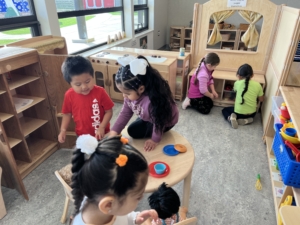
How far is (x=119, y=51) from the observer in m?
3.14

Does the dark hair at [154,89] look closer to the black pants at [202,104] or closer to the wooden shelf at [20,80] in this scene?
the wooden shelf at [20,80]

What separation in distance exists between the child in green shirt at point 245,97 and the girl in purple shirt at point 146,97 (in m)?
1.38

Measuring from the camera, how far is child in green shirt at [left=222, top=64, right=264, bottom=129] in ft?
8.03

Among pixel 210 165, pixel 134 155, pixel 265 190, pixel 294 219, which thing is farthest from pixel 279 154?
pixel 134 155

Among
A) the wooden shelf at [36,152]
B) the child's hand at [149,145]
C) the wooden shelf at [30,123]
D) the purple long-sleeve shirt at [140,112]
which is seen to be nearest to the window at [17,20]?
the wooden shelf at [30,123]

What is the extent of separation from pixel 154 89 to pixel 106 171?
700 mm

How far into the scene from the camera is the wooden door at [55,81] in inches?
69.1

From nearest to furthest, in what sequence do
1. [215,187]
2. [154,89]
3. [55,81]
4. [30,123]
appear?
[154,89], [215,187], [55,81], [30,123]

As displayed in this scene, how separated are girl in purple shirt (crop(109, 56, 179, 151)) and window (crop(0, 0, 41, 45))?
1.62 m

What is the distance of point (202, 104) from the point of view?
2801mm

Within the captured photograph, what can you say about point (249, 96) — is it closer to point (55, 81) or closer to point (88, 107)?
point (88, 107)

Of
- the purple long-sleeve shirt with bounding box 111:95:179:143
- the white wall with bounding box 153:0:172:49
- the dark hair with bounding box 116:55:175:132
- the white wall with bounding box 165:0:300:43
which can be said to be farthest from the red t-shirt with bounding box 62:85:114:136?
the white wall with bounding box 165:0:300:43

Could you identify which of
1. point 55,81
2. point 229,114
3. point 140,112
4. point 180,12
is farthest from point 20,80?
point 180,12

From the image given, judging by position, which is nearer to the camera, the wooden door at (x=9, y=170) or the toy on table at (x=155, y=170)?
the toy on table at (x=155, y=170)
